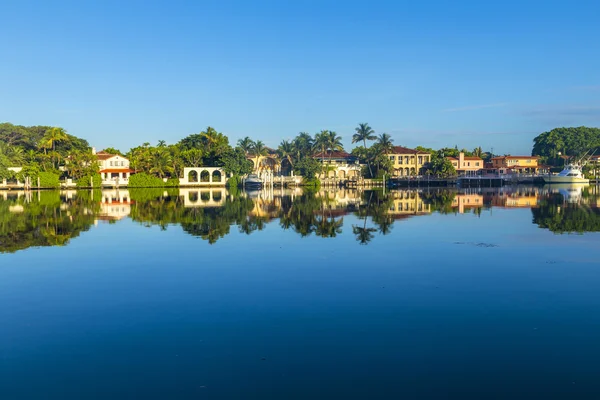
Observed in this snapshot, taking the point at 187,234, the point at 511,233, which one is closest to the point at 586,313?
the point at 511,233

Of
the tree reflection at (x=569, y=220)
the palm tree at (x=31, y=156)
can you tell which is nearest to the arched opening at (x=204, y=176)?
the palm tree at (x=31, y=156)

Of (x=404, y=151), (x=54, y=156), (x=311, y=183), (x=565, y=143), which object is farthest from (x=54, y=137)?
(x=565, y=143)

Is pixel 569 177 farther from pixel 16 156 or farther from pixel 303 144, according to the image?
pixel 16 156

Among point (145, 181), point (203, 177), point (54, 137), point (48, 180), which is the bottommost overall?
point (145, 181)

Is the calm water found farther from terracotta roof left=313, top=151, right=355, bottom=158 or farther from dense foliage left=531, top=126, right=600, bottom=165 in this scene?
dense foliage left=531, top=126, right=600, bottom=165

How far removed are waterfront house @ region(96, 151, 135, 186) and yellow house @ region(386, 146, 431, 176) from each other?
57.0 metres

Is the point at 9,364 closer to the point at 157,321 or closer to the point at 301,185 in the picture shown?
the point at 157,321

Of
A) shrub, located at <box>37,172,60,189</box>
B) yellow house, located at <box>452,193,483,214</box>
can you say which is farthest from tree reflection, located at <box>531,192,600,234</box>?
shrub, located at <box>37,172,60,189</box>

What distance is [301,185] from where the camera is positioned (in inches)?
4013

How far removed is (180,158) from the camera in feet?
323

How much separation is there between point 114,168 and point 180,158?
45.2 feet

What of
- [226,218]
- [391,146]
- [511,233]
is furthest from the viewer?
[391,146]

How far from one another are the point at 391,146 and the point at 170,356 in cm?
10249

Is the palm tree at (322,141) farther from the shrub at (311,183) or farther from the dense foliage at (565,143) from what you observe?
the dense foliage at (565,143)
